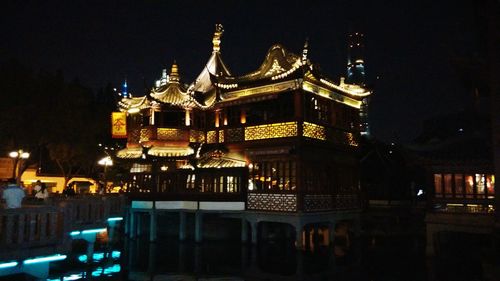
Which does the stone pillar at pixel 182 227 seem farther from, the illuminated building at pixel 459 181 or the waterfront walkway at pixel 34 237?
the illuminated building at pixel 459 181

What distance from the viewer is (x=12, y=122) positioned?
27062mm

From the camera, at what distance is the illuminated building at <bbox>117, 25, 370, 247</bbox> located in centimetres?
2158

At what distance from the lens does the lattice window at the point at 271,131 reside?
70.3ft

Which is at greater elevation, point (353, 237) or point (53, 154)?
point (53, 154)

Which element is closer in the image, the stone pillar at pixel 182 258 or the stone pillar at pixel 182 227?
Answer: the stone pillar at pixel 182 258

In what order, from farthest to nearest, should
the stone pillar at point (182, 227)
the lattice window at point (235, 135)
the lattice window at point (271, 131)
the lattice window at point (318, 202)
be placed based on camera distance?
the stone pillar at point (182, 227)
the lattice window at point (235, 135)
the lattice window at point (271, 131)
the lattice window at point (318, 202)

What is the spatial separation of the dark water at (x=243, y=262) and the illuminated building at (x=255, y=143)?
192cm

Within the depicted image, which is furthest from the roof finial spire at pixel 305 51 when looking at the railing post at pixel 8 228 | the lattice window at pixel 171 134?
the railing post at pixel 8 228

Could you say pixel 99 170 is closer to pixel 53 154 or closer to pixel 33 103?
pixel 53 154

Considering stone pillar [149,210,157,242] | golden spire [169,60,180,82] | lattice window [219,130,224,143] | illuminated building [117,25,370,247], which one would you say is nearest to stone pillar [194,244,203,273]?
illuminated building [117,25,370,247]

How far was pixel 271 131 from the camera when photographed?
22.3 metres

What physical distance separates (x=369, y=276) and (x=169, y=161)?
1331cm

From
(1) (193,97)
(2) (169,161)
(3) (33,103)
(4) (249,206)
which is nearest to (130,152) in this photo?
(2) (169,161)

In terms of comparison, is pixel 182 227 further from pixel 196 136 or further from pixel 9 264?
pixel 9 264
